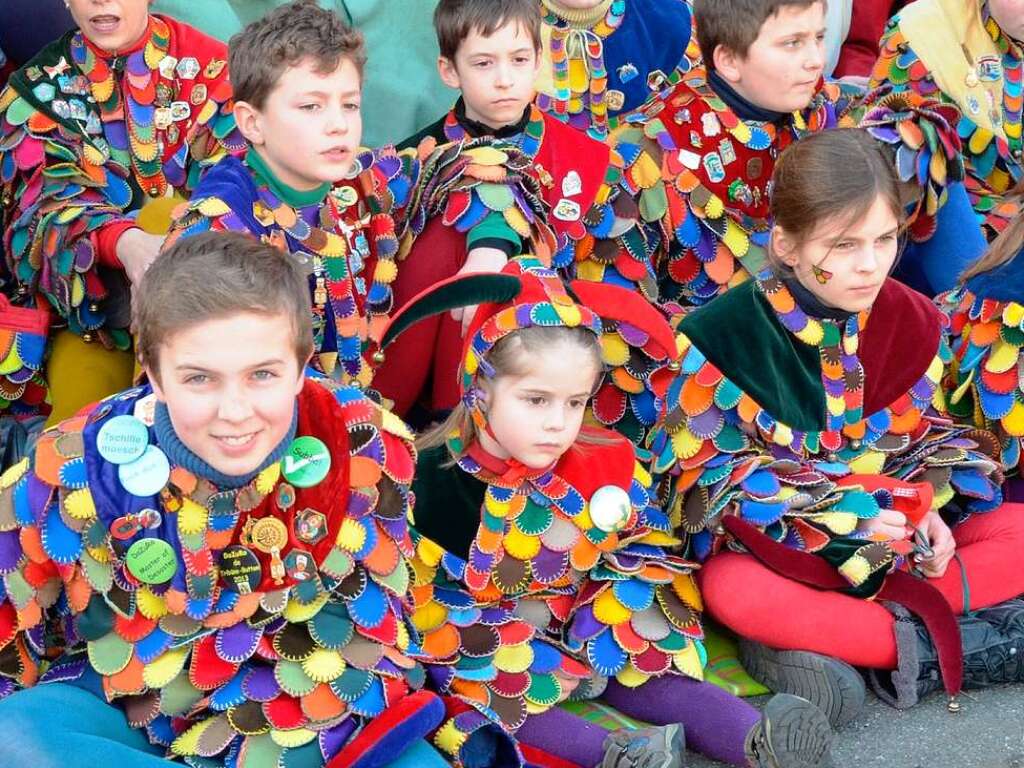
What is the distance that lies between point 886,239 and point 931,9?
1.29 meters

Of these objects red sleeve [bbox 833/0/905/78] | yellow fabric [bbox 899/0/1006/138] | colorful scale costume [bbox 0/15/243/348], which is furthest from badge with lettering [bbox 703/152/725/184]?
red sleeve [bbox 833/0/905/78]

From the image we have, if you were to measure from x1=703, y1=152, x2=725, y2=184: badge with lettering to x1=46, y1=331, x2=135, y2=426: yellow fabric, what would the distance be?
1.46 meters

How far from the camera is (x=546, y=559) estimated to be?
9.81ft

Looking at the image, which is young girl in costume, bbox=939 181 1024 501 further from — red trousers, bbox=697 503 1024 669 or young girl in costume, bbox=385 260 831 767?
young girl in costume, bbox=385 260 831 767

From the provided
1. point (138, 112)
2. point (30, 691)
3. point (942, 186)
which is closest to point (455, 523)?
point (30, 691)

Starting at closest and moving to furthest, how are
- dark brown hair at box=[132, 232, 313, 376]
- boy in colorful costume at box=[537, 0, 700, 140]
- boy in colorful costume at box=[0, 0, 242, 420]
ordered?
dark brown hair at box=[132, 232, 313, 376] → boy in colorful costume at box=[0, 0, 242, 420] → boy in colorful costume at box=[537, 0, 700, 140]

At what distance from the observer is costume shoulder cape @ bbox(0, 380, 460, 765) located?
250 centimetres

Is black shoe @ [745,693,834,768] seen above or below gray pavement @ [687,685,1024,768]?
above

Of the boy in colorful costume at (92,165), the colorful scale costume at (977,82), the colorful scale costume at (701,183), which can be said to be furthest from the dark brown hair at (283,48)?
the colorful scale costume at (977,82)

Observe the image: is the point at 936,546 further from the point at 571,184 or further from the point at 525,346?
the point at 571,184

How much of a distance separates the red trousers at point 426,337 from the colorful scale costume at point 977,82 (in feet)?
4.79

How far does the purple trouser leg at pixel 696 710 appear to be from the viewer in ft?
9.39

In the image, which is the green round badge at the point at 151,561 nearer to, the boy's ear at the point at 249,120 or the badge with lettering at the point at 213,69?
the boy's ear at the point at 249,120

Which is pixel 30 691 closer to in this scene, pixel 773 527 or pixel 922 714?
pixel 773 527
